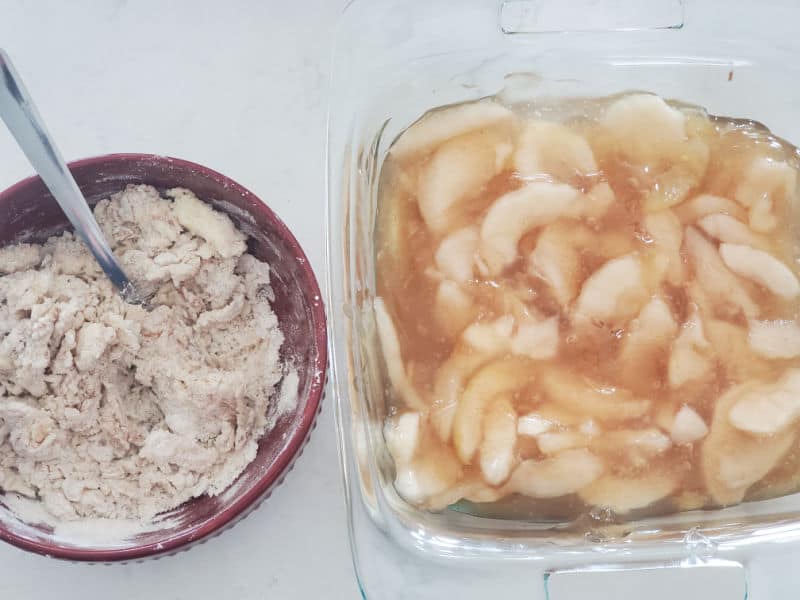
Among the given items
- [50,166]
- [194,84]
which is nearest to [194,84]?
[194,84]

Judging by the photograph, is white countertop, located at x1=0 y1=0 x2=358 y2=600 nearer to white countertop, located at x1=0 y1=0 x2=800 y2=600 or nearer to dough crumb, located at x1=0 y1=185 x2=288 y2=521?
white countertop, located at x1=0 y1=0 x2=800 y2=600

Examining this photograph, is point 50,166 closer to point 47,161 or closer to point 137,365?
point 47,161

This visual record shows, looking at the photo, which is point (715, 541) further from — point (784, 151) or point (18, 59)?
point (18, 59)

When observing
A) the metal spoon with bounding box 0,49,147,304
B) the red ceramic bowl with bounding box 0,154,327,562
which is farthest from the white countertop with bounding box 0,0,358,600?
the metal spoon with bounding box 0,49,147,304

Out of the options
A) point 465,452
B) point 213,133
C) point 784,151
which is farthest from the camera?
point 213,133

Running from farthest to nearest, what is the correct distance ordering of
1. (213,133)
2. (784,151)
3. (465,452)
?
(213,133)
(784,151)
(465,452)

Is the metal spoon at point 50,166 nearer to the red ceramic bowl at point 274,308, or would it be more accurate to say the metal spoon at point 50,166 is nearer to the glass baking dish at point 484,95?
the red ceramic bowl at point 274,308

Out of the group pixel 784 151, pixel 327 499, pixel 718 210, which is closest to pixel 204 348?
pixel 327 499
